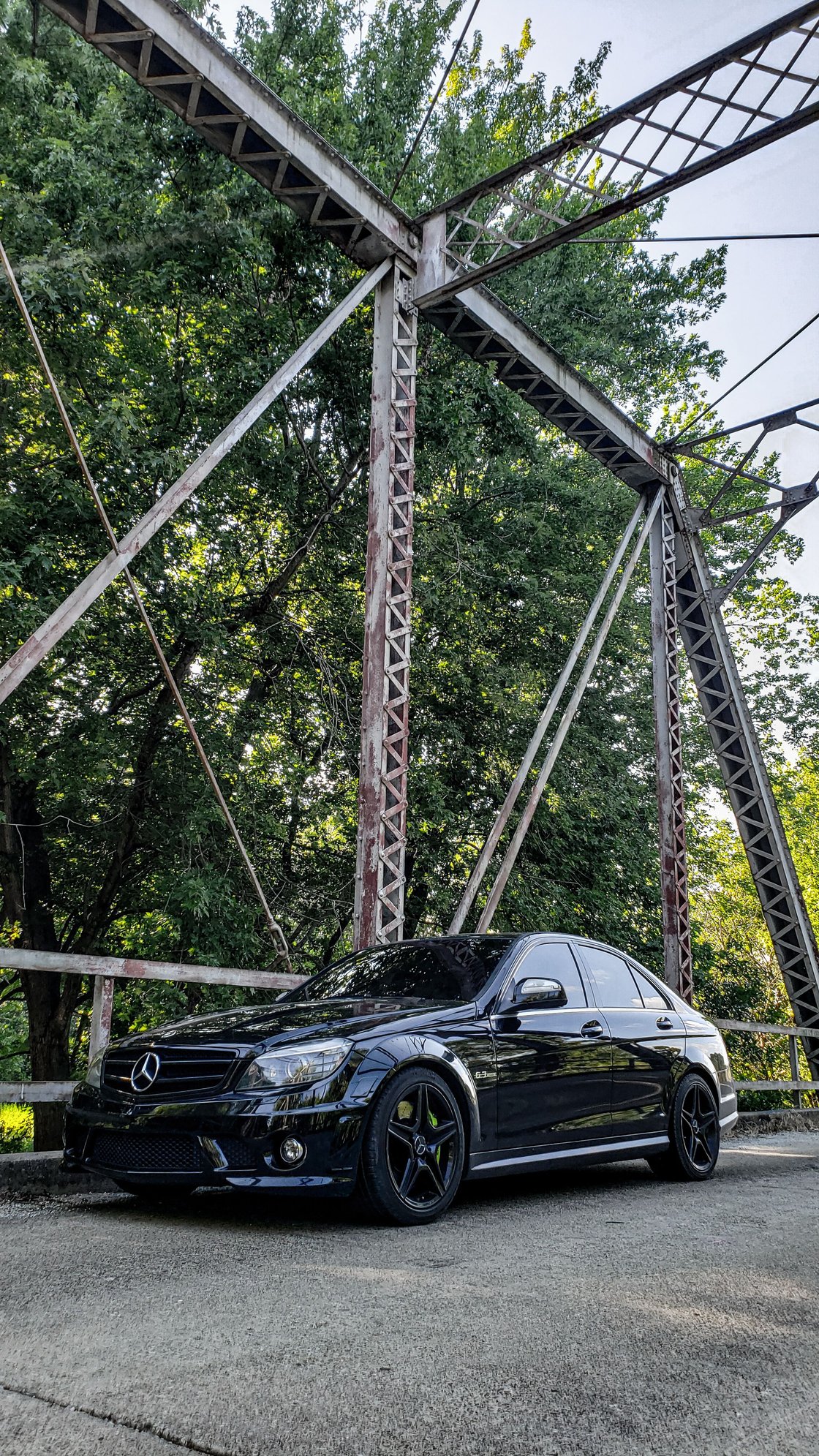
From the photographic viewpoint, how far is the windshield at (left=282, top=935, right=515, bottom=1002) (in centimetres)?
586

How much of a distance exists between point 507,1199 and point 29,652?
4.22 meters

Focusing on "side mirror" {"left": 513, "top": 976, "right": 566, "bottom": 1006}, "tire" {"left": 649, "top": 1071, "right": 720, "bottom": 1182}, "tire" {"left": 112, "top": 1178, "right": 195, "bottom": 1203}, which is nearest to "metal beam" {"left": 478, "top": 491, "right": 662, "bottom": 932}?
"tire" {"left": 649, "top": 1071, "right": 720, "bottom": 1182}

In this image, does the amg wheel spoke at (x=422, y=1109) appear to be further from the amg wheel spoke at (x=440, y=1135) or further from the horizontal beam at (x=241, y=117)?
the horizontal beam at (x=241, y=117)

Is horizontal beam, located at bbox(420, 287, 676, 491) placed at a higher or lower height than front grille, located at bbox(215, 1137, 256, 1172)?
higher

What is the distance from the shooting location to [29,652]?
6.65 metres

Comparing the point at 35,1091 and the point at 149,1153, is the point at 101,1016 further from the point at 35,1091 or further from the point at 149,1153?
the point at 149,1153

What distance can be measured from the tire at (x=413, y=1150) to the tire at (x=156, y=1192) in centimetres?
103

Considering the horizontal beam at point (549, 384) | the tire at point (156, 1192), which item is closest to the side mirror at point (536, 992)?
the tire at point (156, 1192)

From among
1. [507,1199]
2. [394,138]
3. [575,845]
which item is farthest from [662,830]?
[394,138]

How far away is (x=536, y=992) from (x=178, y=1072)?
1.93 metres

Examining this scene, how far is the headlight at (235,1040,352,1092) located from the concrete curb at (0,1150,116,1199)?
1.50 metres

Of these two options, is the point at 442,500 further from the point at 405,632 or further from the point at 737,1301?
the point at 737,1301

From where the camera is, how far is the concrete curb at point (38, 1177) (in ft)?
18.4

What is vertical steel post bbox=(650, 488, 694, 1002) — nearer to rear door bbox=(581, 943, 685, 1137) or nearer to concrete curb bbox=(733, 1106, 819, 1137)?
concrete curb bbox=(733, 1106, 819, 1137)
